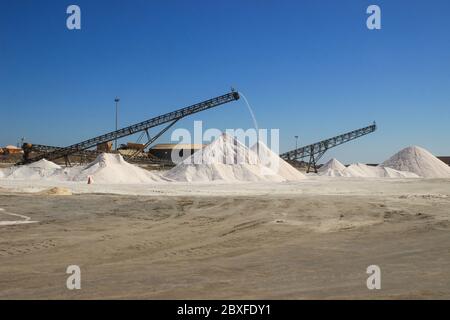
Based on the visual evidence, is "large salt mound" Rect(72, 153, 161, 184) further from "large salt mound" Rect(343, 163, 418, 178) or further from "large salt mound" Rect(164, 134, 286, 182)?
"large salt mound" Rect(343, 163, 418, 178)

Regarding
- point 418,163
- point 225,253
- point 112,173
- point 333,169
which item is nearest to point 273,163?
point 112,173

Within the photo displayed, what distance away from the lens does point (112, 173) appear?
91.9ft

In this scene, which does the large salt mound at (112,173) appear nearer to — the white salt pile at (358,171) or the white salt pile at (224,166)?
the white salt pile at (224,166)

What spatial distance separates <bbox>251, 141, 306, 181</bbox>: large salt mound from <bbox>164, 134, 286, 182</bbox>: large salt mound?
1.42m

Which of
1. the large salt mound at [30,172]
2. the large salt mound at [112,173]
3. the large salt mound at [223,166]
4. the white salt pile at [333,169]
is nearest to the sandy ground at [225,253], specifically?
the large salt mound at [112,173]

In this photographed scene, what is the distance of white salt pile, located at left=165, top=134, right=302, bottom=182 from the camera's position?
30203mm

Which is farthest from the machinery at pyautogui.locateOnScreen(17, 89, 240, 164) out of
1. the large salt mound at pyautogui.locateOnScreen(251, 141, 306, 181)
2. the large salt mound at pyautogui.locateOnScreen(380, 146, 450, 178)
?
the large salt mound at pyautogui.locateOnScreen(380, 146, 450, 178)

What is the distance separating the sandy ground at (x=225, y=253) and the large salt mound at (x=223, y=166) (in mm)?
17460

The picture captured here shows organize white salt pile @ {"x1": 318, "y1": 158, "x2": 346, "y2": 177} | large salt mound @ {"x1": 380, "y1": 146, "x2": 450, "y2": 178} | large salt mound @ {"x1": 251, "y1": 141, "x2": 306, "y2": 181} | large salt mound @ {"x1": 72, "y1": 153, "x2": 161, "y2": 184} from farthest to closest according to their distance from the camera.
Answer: large salt mound @ {"x1": 380, "y1": 146, "x2": 450, "y2": 178}, white salt pile @ {"x1": 318, "y1": 158, "x2": 346, "y2": 177}, large salt mound @ {"x1": 251, "y1": 141, "x2": 306, "y2": 181}, large salt mound @ {"x1": 72, "y1": 153, "x2": 161, "y2": 184}

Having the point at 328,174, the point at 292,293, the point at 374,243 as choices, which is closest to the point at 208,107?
the point at 328,174

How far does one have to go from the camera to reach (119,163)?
29938 mm

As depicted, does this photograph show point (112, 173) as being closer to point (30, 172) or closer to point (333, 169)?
point (30, 172)

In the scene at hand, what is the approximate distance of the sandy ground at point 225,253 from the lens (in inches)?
181
